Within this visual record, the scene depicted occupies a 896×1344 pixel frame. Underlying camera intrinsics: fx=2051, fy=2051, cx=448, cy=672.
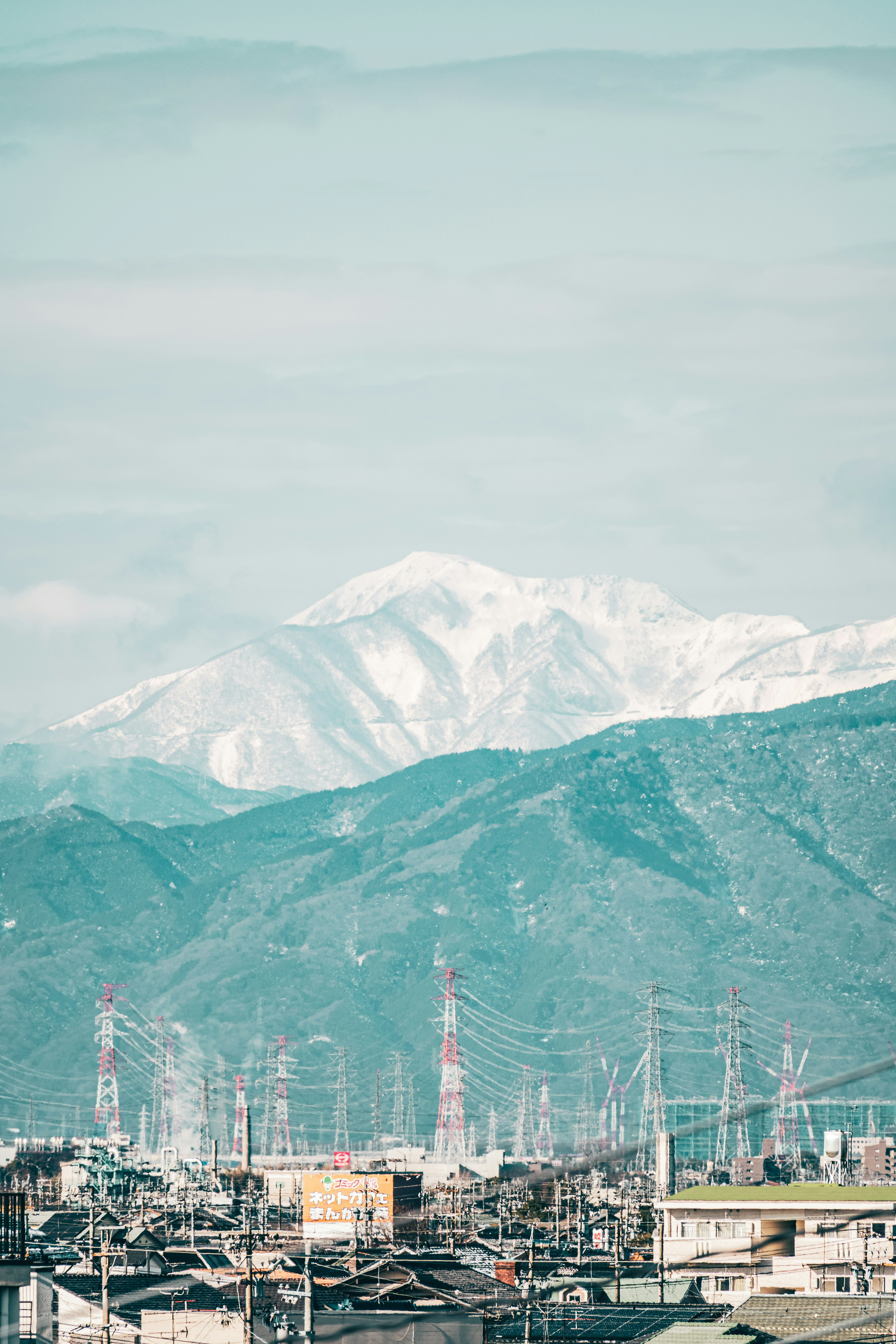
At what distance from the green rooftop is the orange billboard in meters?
21.4

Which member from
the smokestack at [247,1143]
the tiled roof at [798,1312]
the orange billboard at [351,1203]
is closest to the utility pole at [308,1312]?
the tiled roof at [798,1312]

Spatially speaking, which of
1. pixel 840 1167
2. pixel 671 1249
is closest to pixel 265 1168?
pixel 840 1167

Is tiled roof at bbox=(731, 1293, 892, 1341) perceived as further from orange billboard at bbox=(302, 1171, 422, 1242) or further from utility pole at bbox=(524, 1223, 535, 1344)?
orange billboard at bbox=(302, 1171, 422, 1242)

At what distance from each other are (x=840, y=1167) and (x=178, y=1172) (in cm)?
7238

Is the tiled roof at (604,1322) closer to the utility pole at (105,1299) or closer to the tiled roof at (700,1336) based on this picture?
the tiled roof at (700,1336)

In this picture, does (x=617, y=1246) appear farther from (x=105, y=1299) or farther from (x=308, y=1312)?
(x=308, y=1312)

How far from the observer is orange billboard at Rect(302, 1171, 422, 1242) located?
303 ft

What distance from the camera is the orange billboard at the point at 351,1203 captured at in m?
92.5

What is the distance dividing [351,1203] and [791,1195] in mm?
31660

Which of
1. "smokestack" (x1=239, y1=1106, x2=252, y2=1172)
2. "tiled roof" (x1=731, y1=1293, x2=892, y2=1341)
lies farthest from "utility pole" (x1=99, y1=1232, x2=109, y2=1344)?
"smokestack" (x1=239, y1=1106, x2=252, y2=1172)

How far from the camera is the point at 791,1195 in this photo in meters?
70.2

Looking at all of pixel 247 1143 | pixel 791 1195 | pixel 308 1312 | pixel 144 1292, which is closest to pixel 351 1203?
pixel 791 1195

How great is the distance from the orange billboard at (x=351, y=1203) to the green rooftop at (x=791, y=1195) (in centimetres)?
2139

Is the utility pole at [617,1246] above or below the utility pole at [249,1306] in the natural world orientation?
below
